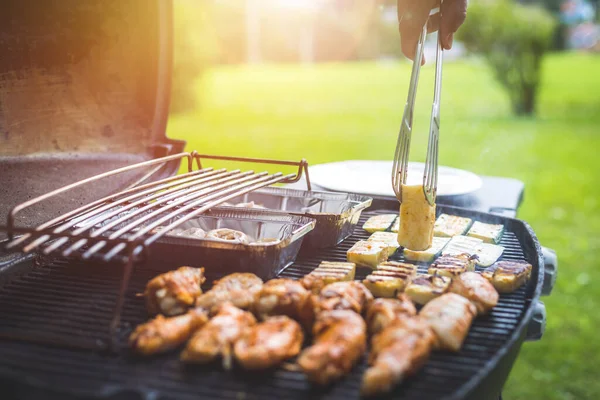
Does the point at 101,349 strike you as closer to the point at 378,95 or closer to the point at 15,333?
the point at 15,333

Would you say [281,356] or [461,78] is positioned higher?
[461,78]

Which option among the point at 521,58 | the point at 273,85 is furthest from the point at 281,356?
the point at 273,85

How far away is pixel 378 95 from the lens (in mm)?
20703

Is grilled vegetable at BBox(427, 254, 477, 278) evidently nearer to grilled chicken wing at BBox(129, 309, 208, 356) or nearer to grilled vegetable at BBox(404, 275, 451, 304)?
grilled vegetable at BBox(404, 275, 451, 304)

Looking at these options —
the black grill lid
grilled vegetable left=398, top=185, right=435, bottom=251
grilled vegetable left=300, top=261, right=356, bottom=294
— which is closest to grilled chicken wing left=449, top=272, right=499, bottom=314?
grilled vegetable left=398, top=185, right=435, bottom=251

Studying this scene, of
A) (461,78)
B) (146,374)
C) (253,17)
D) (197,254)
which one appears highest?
(253,17)

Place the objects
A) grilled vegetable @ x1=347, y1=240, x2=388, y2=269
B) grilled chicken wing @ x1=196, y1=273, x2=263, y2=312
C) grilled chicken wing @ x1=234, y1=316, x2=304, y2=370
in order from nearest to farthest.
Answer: grilled chicken wing @ x1=234, y1=316, x2=304, y2=370 < grilled chicken wing @ x1=196, y1=273, x2=263, y2=312 < grilled vegetable @ x1=347, y1=240, x2=388, y2=269

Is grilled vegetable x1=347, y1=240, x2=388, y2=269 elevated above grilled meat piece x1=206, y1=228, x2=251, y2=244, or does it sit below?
below

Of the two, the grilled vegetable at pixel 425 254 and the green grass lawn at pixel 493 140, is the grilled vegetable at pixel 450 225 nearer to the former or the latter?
the grilled vegetable at pixel 425 254

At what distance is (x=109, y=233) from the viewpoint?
2.78 m

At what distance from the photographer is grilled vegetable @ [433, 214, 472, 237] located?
327 cm

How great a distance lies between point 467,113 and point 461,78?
8.28m

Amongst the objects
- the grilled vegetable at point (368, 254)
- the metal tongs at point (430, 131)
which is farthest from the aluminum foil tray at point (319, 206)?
the metal tongs at point (430, 131)

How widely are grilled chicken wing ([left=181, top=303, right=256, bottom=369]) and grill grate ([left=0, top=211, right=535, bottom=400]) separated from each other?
0.15ft
